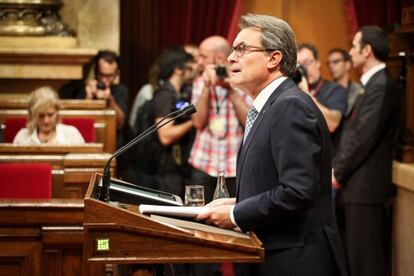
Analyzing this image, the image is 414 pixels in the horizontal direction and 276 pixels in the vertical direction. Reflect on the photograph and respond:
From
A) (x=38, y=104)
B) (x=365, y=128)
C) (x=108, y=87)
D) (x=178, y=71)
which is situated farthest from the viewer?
(x=108, y=87)

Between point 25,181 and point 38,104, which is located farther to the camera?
point 38,104

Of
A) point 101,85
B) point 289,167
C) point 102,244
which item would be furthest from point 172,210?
point 101,85

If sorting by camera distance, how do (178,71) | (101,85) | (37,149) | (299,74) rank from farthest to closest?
1. (101,85)
2. (178,71)
3. (299,74)
4. (37,149)

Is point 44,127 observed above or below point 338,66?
below

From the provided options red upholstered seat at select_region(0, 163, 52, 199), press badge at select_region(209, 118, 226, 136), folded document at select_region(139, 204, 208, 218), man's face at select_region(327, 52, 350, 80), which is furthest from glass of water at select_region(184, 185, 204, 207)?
man's face at select_region(327, 52, 350, 80)

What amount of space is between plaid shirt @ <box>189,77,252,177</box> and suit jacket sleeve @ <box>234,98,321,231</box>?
272cm

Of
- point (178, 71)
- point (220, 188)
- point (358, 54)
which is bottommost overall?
point (220, 188)

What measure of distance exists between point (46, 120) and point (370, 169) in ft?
7.47

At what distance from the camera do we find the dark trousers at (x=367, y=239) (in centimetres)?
559

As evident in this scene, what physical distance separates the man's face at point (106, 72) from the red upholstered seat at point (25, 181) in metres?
2.71

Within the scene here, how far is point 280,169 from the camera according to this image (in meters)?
2.80

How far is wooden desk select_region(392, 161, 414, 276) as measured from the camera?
16.4 feet

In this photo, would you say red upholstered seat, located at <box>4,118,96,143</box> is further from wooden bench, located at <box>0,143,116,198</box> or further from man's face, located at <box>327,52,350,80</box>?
man's face, located at <box>327,52,350,80</box>

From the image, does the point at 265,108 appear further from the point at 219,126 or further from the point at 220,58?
the point at 220,58
